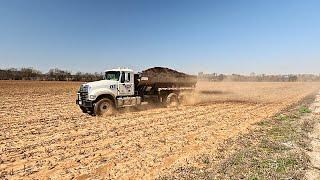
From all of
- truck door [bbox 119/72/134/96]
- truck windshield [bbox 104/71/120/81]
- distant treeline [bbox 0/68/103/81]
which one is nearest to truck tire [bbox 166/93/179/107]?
truck door [bbox 119/72/134/96]

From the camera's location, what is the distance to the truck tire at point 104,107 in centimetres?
1743

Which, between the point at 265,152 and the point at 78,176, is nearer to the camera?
the point at 78,176

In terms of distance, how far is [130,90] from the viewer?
19.1 meters

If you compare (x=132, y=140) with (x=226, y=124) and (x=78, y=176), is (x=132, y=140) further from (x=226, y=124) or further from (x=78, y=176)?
(x=226, y=124)

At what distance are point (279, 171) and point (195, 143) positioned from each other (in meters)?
3.57

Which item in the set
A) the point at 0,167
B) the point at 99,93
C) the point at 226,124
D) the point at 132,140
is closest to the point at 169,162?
the point at 132,140

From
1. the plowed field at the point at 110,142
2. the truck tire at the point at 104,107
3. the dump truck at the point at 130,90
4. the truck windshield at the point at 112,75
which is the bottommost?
the plowed field at the point at 110,142

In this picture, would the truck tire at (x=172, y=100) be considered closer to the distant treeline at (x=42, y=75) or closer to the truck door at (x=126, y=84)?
the truck door at (x=126, y=84)

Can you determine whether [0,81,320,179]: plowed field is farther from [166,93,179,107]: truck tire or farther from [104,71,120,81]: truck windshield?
[166,93,179,107]: truck tire

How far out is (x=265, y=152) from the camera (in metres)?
9.80

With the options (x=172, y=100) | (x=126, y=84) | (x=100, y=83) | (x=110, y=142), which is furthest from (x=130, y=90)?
(x=110, y=142)

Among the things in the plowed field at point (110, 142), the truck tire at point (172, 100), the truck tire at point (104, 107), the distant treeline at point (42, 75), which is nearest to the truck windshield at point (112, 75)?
the truck tire at point (104, 107)

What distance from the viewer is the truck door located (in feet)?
61.2

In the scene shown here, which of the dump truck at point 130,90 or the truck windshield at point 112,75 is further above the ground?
the truck windshield at point 112,75
